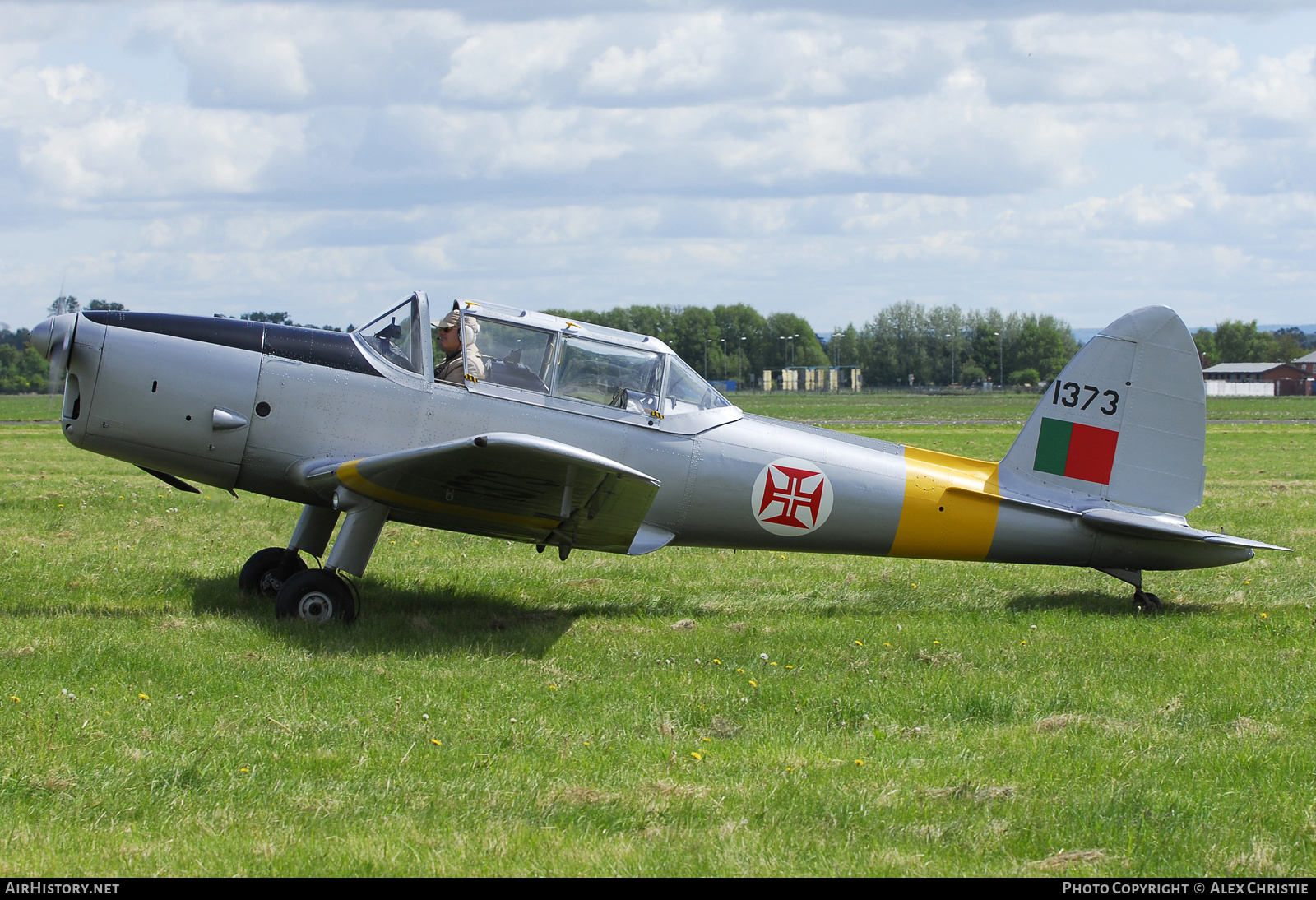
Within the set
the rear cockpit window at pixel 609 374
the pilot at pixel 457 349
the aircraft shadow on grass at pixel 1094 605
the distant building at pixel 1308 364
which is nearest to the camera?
the pilot at pixel 457 349

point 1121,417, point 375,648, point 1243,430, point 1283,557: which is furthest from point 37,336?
point 1243,430

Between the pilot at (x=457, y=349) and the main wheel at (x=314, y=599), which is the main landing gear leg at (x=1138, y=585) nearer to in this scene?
the pilot at (x=457, y=349)

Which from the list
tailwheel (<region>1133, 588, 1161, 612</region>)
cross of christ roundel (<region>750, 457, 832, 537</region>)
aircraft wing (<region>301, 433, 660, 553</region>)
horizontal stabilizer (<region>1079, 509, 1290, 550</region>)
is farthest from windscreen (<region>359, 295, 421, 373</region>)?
tailwheel (<region>1133, 588, 1161, 612</region>)

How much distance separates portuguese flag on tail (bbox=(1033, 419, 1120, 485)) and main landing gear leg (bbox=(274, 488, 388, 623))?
17.6 ft

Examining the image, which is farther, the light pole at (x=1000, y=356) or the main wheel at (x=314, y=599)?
the light pole at (x=1000, y=356)

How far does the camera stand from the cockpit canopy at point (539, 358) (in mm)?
8211

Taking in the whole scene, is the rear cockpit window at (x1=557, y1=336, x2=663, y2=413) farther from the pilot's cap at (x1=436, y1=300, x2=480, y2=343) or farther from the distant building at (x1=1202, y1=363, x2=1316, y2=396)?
the distant building at (x1=1202, y1=363, x2=1316, y2=396)

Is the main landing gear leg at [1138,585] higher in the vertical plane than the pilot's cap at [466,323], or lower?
lower

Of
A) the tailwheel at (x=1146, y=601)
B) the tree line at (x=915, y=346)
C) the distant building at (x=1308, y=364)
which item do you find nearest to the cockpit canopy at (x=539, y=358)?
the tailwheel at (x=1146, y=601)

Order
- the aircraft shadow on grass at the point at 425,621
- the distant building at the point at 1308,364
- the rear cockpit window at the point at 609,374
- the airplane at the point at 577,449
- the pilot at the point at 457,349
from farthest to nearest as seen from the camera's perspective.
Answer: the distant building at the point at 1308,364 → the rear cockpit window at the point at 609,374 → the pilot at the point at 457,349 → the airplane at the point at 577,449 → the aircraft shadow on grass at the point at 425,621

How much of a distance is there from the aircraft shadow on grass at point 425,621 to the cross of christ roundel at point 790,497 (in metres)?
1.36

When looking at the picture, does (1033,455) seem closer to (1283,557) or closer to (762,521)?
(762,521)

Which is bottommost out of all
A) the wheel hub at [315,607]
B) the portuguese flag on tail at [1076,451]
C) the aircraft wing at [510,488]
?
the wheel hub at [315,607]

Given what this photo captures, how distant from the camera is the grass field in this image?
4168 millimetres
